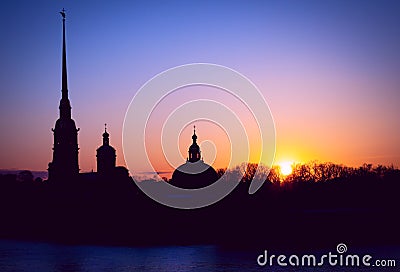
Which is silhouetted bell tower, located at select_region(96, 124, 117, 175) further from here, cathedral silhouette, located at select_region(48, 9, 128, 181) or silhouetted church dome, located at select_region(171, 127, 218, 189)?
silhouetted church dome, located at select_region(171, 127, 218, 189)

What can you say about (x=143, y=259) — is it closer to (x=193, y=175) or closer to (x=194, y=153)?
(x=193, y=175)

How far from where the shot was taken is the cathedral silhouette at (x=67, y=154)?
68.1m

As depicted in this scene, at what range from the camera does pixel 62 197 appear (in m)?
66.8

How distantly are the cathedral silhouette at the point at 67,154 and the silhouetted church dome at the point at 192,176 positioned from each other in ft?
35.9

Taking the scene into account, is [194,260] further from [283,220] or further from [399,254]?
[283,220]

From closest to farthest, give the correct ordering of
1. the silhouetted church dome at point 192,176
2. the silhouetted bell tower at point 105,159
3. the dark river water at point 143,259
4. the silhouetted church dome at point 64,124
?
the dark river water at point 143,259 < the silhouetted church dome at point 192,176 < the silhouetted church dome at point 64,124 < the silhouetted bell tower at point 105,159

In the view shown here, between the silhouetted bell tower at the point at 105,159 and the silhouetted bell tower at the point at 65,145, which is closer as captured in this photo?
the silhouetted bell tower at the point at 65,145

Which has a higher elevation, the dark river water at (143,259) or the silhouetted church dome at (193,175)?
the silhouetted church dome at (193,175)

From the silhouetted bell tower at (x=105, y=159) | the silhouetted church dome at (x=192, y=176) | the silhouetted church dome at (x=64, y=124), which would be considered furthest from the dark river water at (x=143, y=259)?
the silhouetted bell tower at (x=105, y=159)

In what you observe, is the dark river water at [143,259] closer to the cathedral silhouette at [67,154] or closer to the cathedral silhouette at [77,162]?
the cathedral silhouette at [77,162]

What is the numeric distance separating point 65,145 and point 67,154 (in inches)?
52.4

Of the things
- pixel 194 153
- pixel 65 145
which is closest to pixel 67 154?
pixel 65 145

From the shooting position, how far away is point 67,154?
227 ft

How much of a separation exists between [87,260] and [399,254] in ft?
59.2
